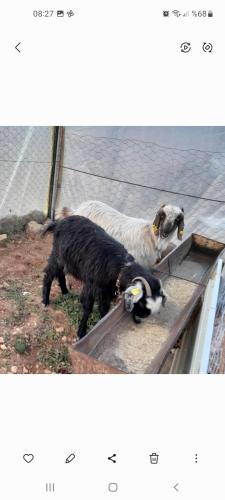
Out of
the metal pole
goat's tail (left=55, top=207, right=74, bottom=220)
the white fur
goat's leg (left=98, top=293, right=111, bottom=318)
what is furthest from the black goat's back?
the metal pole

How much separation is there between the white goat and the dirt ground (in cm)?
61

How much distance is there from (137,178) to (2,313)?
6.65 feet

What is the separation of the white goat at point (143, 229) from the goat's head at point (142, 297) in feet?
2.87

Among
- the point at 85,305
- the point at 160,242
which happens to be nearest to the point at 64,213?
the point at 160,242

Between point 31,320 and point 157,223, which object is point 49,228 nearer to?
point 31,320

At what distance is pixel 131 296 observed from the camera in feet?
7.05

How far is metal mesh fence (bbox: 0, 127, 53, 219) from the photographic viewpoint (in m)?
3.71

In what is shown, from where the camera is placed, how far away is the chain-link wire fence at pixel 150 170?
359 cm

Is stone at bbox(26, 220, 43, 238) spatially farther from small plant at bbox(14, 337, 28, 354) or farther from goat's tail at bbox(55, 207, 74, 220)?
small plant at bbox(14, 337, 28, 354)

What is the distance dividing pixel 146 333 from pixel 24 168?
245cm

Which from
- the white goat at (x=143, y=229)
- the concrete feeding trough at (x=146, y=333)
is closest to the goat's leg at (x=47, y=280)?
the white goat at (x=143, y=229)
